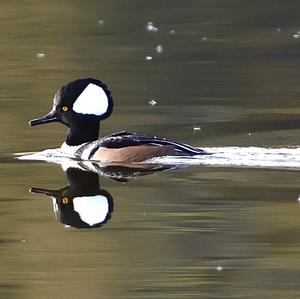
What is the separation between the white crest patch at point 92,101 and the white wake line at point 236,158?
545 mm

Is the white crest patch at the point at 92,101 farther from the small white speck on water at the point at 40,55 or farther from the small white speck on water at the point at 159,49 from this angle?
the small white speck on water at the point at 159,49

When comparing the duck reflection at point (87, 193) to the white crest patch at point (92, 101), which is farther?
the white crest patch at point (92, 101)

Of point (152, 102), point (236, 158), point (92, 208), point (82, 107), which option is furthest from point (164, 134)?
point (92, 208)

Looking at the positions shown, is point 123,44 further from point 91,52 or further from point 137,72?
point 137,72

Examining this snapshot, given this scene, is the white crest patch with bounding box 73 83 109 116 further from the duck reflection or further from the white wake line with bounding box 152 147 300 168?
the white wake line with bounding box 152 147 300 168

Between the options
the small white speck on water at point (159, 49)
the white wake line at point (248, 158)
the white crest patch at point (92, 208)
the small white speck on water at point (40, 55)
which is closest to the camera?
the white crest patch at point (92, 208)

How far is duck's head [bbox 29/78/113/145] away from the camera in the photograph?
13.0 meters

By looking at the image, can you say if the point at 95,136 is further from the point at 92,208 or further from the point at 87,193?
the point at 92,208

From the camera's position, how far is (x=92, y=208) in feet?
33.8

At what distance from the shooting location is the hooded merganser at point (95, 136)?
40.2ft

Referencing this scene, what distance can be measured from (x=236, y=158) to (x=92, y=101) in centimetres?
164

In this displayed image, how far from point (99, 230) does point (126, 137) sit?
2980mm

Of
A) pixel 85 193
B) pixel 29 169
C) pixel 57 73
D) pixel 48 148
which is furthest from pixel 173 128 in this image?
pixel 57 73

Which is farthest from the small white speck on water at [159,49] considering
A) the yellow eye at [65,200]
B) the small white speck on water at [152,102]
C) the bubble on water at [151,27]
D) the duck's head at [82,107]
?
the yellow eye at [65,200]
